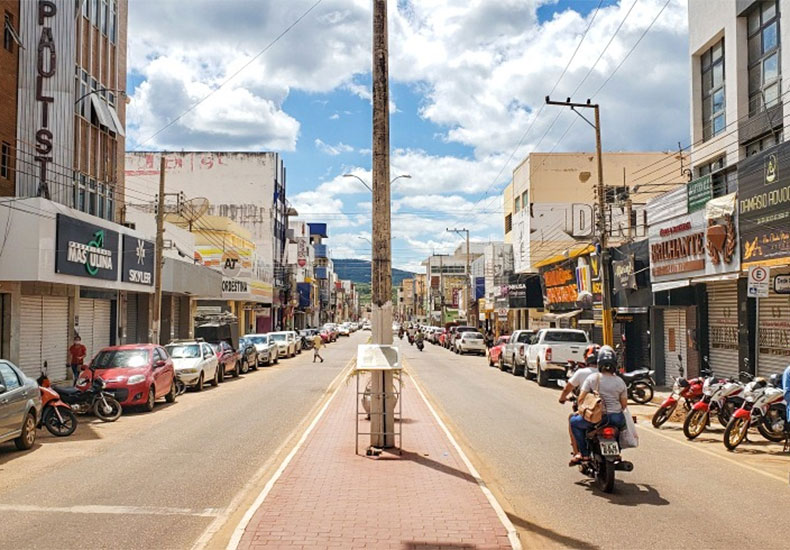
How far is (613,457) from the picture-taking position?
9.23m

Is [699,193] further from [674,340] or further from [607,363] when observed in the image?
[607,363]

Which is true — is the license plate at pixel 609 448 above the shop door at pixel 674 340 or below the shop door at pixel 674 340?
below

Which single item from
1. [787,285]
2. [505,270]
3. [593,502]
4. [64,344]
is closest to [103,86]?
[64,344]

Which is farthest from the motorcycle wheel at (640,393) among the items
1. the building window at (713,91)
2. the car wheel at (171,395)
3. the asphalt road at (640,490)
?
the car wheel at (171,395)

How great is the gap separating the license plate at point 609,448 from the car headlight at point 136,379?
12.3 metres

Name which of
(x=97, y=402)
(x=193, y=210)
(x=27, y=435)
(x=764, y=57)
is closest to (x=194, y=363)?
(x=97, y=402)

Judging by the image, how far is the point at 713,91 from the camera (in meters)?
24.2

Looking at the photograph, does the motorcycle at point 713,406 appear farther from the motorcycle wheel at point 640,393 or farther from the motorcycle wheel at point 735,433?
the motorcycle wheel at point 640,393

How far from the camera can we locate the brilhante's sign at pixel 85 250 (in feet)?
74.1

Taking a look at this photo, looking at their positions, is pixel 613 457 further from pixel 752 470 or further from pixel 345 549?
pixel 345 549

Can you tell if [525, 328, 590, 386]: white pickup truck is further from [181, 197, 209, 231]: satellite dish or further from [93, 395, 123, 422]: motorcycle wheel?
[181, 197, 209, 231]: satellite dish

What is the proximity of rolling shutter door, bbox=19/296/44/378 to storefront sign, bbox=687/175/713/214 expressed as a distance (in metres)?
20.5

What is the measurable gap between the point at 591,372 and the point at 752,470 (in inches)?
120

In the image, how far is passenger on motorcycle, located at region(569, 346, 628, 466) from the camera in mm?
9617
